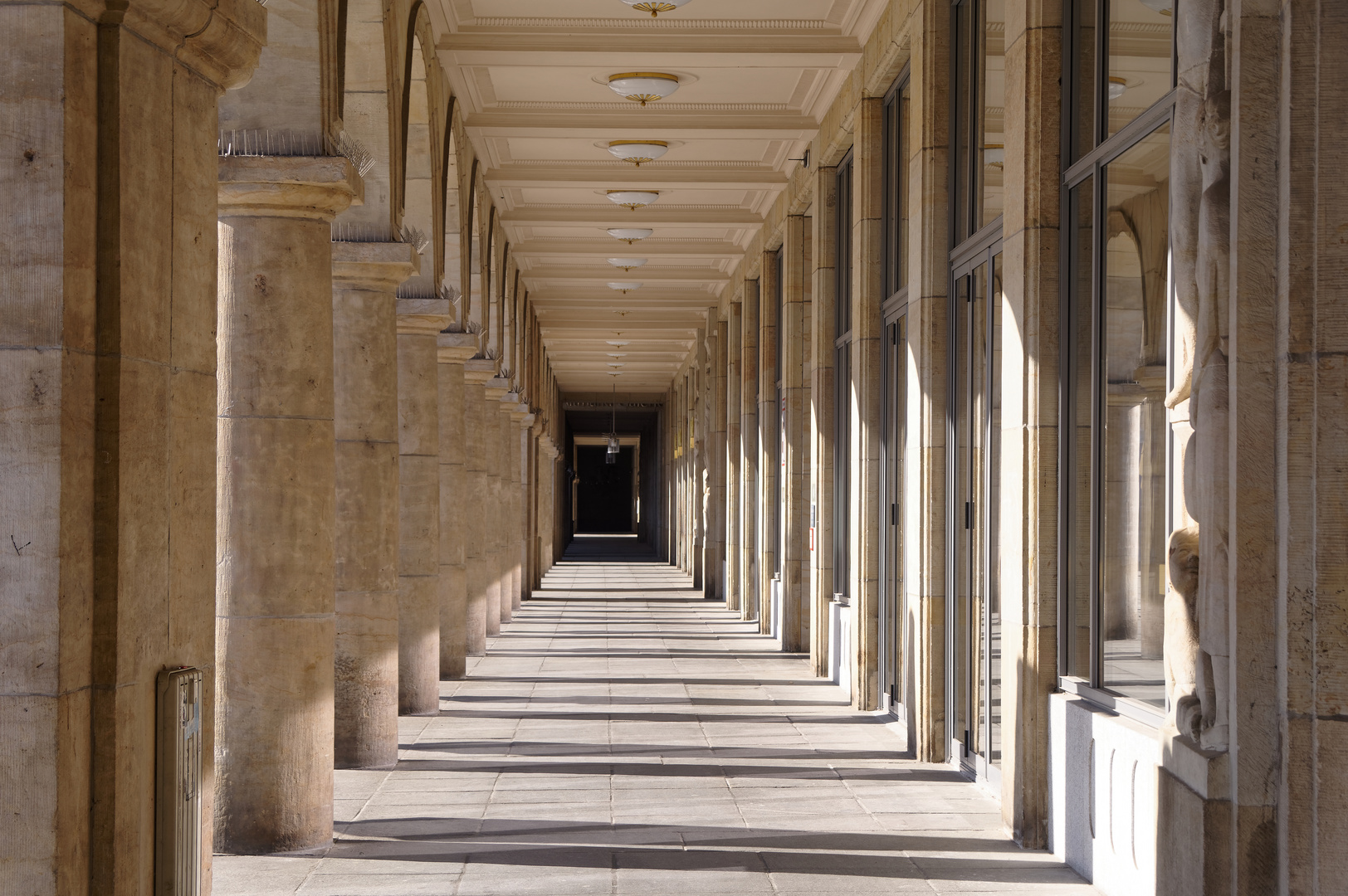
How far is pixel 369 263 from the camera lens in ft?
26.9

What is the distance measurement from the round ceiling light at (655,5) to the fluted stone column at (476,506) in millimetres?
5132

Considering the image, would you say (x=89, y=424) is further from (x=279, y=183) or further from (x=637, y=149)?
(x=637, y=149)

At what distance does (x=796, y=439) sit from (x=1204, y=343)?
1007 centimetres

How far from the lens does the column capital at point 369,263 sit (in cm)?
814

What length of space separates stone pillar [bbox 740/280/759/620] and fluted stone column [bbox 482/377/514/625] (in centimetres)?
329

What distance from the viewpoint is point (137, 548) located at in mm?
3582

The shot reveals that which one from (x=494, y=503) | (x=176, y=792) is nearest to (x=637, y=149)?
(x=494, y=503)

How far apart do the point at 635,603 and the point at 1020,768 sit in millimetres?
15832

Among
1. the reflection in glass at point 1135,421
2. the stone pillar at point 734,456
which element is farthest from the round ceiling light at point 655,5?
Result: the stone pillar at point 734,456

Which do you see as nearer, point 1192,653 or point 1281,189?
point 1281,189

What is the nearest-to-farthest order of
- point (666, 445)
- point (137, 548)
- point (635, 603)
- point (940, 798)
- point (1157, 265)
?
point (137, 548) < point (1157, 265) < point (940, 798) < point (635, 603) < point (666, 445)

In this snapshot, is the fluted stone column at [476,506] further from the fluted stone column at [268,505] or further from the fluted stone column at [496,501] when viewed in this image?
the fluted stone column at [268,505]

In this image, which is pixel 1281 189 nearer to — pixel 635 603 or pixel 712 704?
pixel 712 704

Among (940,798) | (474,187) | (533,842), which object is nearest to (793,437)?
(474,187)
